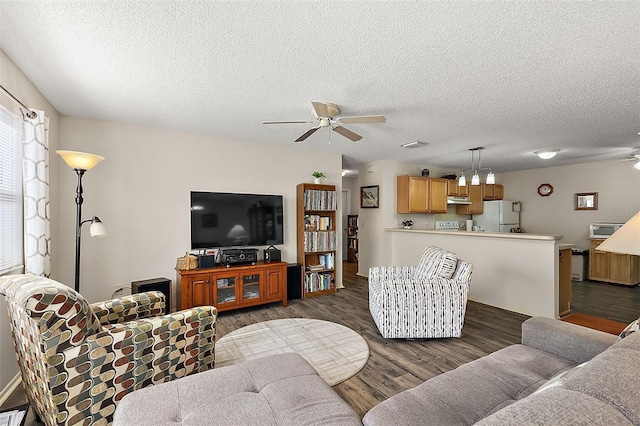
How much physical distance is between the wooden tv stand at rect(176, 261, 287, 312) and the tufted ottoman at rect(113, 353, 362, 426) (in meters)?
2.25

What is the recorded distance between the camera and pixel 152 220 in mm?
3768

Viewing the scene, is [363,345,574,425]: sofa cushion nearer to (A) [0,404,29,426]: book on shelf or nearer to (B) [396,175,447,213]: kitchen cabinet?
(A) [0,404,29,426]: book on shelf

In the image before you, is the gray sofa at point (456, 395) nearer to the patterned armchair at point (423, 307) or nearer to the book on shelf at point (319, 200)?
the patterned armchair at point (423, 307)

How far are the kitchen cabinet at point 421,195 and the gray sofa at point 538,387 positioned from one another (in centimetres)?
404

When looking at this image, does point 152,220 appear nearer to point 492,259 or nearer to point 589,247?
point 492,259

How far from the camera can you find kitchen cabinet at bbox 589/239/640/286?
5.24 metres

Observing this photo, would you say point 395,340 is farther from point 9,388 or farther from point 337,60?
point 9,388

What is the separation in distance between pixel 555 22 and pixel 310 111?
202cm

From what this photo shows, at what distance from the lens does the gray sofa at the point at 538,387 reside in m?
0.70

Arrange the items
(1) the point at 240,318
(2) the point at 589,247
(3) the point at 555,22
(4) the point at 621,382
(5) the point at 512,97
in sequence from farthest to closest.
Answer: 1. (2) the point at 589,247
2. (1) the point at 240,318
3. (5) the point at 512,97
4. (3) the point at 555,22
5. (4) the point at 621,382

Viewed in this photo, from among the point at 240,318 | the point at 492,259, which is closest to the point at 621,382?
the point at 240,318

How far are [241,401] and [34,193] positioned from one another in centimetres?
242

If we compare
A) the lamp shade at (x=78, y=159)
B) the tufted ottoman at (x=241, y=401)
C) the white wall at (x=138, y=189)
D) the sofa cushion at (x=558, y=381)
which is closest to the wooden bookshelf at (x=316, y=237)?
the white wall at (x=138, y=189)

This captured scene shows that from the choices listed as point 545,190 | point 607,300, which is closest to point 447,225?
point 545,190
